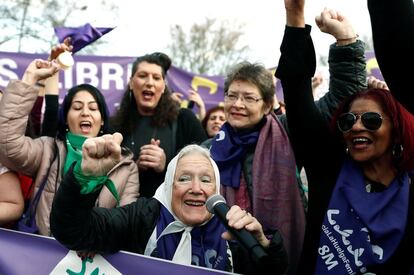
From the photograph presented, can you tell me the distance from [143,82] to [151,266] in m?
1.80

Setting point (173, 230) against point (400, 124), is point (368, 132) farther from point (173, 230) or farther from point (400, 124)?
point (173, 230)

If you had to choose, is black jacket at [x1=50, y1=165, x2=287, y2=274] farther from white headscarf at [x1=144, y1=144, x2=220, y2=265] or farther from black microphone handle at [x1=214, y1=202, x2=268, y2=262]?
black microphone handle at [x1=214, y1=202, x2=268, y2=262]

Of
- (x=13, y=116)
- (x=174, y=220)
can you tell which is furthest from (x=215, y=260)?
(x=13, y=116)

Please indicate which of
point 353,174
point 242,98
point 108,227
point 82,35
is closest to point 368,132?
point 353,174

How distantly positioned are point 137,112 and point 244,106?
109cm

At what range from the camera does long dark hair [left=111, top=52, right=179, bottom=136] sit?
379 centimetres

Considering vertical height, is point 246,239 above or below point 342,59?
below

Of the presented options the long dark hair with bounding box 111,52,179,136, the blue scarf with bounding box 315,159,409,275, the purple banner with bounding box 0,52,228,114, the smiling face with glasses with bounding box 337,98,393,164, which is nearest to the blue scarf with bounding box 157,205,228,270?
the blue scarf with bounding box 315,159,409,275

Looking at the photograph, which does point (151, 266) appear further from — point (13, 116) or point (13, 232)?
point (13, 116)

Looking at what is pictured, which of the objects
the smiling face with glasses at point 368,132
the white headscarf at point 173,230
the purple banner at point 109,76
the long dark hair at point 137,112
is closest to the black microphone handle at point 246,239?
the white headscarf at point 173,230

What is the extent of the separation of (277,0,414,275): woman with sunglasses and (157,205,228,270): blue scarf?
354mm

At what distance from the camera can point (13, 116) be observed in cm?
305

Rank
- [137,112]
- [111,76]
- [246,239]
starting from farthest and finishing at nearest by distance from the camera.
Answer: [111,76] < [137,112] < [246,239]

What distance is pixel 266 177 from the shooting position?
2.74m
